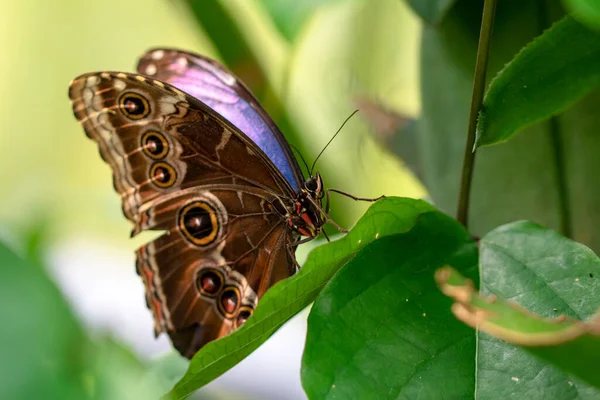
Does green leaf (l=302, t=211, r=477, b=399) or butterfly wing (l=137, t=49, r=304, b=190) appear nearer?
green leaf (l=302, t=211, r=477, b=399)

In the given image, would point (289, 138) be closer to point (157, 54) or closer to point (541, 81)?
point (157, 54)

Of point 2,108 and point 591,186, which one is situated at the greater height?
point 2,108

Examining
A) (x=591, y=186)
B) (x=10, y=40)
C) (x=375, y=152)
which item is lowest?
(x=375, y=152)

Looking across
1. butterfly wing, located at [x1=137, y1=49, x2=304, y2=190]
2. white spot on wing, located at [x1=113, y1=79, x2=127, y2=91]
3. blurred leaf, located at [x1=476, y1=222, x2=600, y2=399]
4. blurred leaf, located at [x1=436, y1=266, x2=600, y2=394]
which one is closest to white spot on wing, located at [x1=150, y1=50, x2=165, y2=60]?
butterfly wing, located at [x1=137, y1=49, x2=304, y2=190]

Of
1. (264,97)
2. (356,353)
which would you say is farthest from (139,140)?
(264,97)

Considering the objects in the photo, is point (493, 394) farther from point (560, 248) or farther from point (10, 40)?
point (10, 40)

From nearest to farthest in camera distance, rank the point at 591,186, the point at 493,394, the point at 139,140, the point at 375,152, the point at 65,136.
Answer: the point at 493,394 < the point at 591,186 < the point at 139,140 < the point at 375,152 < the point at 65,136

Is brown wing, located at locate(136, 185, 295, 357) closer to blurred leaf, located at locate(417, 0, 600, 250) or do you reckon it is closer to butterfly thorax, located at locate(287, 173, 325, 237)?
butterfly thorax, located at locate(287, 173, 325, 237)
